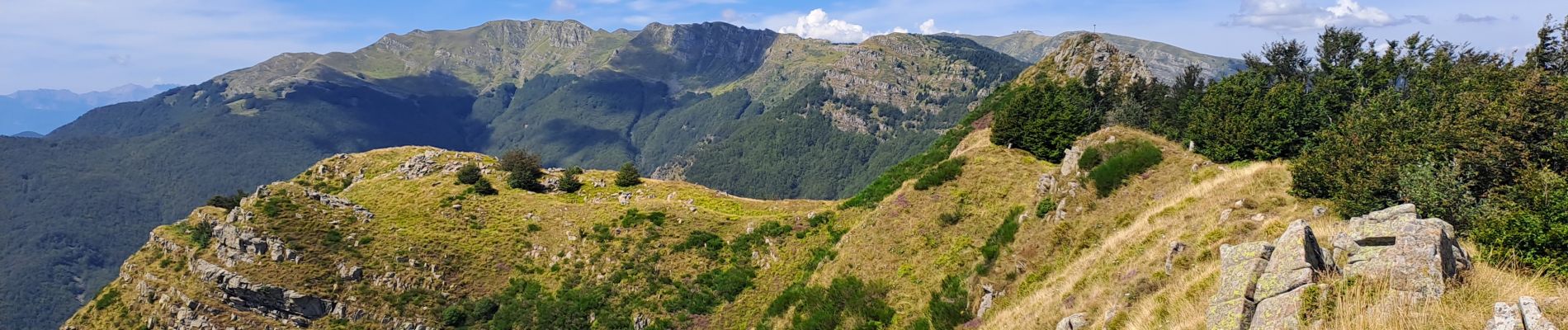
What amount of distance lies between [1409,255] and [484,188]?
2613 inches

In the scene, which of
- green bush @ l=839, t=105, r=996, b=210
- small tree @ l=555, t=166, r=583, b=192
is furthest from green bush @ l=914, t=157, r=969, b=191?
small tree @ l=555, t=166, r=583, b=192

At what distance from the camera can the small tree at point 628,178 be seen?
6738cm

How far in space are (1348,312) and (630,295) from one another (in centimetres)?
4413

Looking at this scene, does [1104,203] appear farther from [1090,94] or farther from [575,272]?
[1090,94]

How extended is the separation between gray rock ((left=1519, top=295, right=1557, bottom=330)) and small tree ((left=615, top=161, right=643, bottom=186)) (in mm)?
64549

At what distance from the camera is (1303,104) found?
1539 inches

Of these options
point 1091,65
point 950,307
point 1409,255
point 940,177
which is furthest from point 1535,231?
point 1091,65

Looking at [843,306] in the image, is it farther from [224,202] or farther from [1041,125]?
[224,202]

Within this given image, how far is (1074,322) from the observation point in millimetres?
16984

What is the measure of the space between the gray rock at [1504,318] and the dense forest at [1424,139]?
6396 mm

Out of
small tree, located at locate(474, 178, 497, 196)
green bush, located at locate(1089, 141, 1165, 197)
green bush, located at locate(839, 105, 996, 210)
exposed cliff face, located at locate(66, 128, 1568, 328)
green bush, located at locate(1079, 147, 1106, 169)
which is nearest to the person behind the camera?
exposed cliff face, located at locate(66, 128, 1568, 328)

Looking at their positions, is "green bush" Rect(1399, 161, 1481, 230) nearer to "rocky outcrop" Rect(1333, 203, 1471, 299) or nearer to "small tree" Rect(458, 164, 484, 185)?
"rocky outcrop" Rect(1333, 203, 1471, 299)

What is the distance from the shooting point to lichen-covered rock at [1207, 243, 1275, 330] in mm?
11518

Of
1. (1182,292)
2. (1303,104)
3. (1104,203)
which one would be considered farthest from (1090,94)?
(1182,292)
